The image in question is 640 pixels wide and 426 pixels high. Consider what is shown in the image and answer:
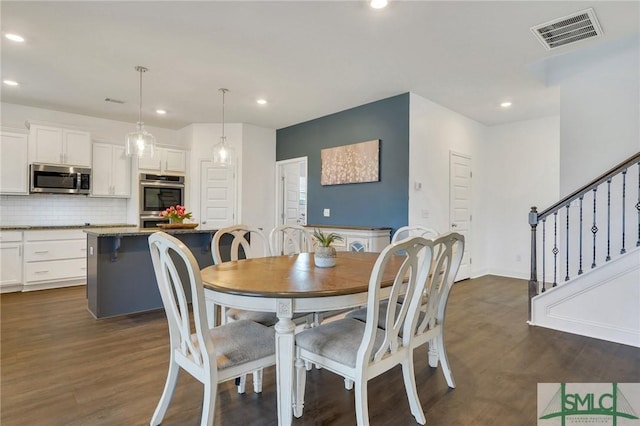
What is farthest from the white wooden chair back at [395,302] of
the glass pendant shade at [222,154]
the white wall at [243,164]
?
the white wall at [243,164]

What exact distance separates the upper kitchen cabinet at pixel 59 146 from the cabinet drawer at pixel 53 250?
3.81 ft

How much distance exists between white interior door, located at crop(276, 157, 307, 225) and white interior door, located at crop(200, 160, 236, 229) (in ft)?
2.82

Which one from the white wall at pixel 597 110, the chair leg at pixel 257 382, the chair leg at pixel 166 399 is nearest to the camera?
the chair leg at pixel 166 399

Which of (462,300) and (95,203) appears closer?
(462,300)

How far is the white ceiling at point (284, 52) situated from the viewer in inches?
103

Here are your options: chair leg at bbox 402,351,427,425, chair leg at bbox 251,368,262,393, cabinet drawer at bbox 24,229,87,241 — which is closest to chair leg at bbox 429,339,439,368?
chair leg at bbox 402,351,427,425

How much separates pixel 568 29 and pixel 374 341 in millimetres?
3132

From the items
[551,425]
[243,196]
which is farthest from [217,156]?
[551,425]

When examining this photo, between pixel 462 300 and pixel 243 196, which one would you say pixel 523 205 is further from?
pixel 243 196

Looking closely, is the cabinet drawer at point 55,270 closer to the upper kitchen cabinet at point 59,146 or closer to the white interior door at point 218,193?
the upper kitchen cabinet at point 59,146

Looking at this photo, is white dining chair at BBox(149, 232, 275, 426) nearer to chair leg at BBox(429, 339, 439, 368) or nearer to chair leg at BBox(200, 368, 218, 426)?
chair leg at BBox(200, 368, 218, 426)

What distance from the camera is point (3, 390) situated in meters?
2.09

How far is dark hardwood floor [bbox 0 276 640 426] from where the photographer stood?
6.07ft

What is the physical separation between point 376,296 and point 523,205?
5212 mm
